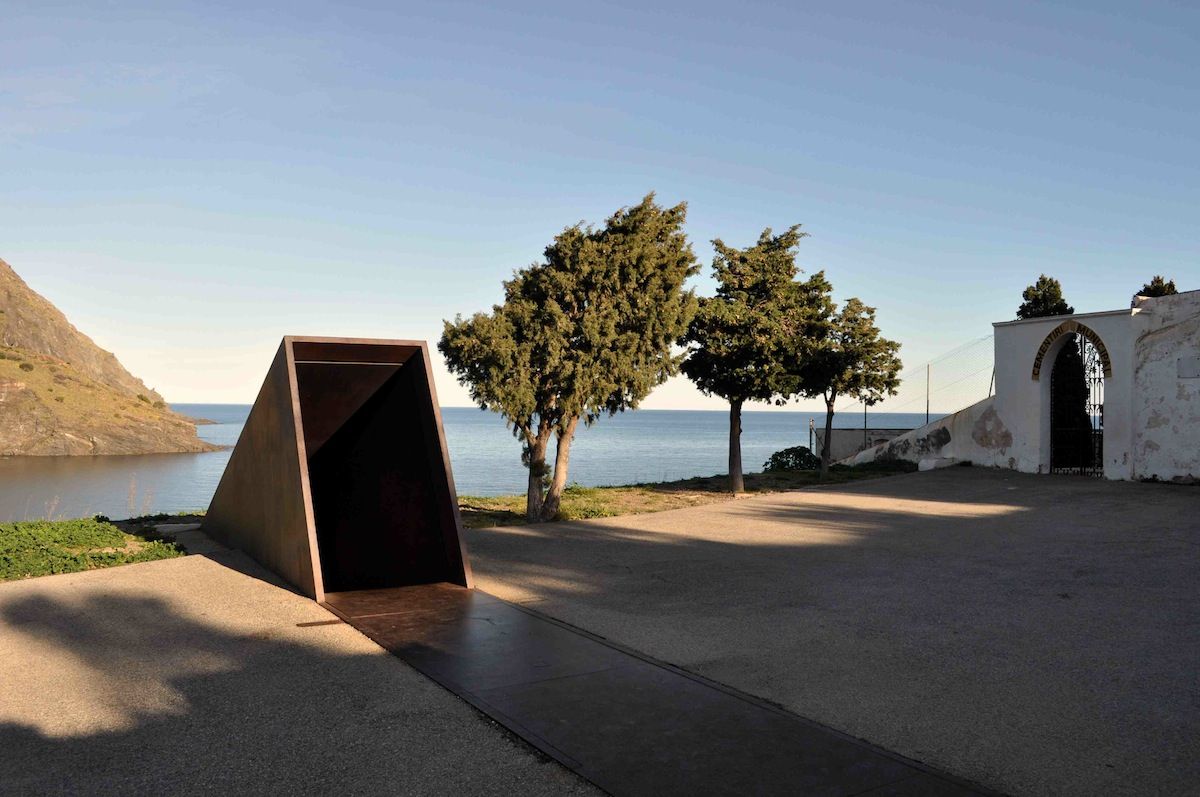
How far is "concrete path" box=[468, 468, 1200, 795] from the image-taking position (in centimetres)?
505

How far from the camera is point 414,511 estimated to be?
9883 mm

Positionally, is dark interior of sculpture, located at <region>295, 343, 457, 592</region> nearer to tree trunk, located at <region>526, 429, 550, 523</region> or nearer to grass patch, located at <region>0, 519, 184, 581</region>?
grass patch, located at <region>0, 519, 184, 581</region>

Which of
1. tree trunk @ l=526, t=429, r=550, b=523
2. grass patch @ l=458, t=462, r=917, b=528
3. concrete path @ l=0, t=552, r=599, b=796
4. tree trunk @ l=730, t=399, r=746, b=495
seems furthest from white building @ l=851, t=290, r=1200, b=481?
concrete path @ l=0, t=552, r=599, b=796

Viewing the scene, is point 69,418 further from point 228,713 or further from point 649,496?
point 228,713

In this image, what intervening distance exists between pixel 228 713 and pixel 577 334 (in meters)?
11.8

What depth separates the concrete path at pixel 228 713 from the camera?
443 centimetres

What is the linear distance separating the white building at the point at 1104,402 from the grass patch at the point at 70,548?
64.4 ft

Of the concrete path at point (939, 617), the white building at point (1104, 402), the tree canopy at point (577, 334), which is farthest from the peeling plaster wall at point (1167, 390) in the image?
the tree canopy at point (577, 334)

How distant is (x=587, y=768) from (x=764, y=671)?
7.46ft

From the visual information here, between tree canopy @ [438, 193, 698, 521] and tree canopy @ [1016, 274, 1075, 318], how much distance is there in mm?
17047

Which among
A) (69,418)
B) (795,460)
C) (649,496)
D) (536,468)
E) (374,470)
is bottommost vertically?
(649,496)

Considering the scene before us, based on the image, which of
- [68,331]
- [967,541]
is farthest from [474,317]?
[68,331]

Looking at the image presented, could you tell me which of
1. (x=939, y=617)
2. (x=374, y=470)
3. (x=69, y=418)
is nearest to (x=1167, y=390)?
(x=939, y=617)

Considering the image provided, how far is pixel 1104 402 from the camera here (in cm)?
2020
